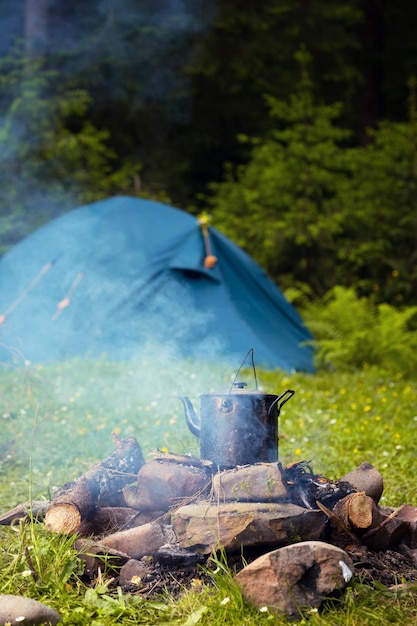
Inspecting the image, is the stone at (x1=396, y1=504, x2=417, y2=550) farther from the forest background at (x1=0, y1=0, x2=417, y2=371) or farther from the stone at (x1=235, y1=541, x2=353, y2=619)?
the forest background at (x1=0, y1=0, x2=417, y2=371)

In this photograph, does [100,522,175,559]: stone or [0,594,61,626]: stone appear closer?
[0,594,61,626]: stone

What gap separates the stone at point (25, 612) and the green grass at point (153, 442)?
78 millimetres

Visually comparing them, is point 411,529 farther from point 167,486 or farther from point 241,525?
point 167,486

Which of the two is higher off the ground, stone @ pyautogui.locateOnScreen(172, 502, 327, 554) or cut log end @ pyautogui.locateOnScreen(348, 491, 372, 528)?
stone @ pyautogui.locateOnScreen(172, 502, 327, 554)

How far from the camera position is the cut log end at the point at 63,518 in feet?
8.91

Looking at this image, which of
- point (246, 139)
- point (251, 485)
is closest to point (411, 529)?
point (251, 485)

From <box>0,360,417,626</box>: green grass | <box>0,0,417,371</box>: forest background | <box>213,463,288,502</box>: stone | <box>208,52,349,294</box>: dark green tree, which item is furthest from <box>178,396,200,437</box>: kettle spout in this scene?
<box>208,52,349,294</box>: dark green tree

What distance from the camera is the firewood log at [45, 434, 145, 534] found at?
273 cm

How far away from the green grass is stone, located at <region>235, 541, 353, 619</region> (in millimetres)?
42

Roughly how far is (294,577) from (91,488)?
0.90 metres

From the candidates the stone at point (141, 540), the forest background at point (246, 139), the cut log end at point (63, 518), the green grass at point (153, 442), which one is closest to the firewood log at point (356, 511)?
the green grass at point (153, 442)

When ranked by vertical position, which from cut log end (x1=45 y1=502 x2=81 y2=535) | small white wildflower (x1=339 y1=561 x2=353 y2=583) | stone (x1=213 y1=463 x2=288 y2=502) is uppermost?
stone (x1=213 y1=463 x2=288 y2=502)

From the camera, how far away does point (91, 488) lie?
9.30 ft

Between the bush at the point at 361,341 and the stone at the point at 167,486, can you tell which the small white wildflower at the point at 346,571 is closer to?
the stone at the point at 167,486
